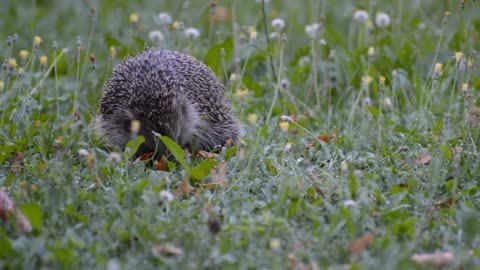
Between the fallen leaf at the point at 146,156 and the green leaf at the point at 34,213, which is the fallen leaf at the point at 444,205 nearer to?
the fallen leaf at the point at 146,156

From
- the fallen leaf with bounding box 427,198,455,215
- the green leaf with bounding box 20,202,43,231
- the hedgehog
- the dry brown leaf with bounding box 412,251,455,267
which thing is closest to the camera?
the dry brown leaf with bounding box 412,251,455,267

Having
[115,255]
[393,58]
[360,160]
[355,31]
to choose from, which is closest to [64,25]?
[355,31]

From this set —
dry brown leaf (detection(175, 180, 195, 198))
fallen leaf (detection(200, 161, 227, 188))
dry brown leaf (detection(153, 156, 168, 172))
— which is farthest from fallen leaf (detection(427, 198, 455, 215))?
dry brown leaf (detection(153, 156, 168, 172))

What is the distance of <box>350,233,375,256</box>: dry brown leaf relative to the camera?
4.20 metres

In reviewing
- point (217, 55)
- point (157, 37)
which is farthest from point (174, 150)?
point (157, 37)

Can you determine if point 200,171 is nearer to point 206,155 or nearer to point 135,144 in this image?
point 135,144

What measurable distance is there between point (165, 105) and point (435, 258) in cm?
250

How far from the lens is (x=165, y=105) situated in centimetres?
594

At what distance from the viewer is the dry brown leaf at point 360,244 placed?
4199mm

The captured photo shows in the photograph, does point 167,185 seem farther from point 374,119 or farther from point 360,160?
point 374,119

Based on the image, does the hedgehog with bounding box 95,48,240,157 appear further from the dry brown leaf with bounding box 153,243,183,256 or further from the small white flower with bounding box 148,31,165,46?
the dry brown leaf with bounding box 153,243,183,256

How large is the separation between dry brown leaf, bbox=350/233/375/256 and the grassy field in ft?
0.09

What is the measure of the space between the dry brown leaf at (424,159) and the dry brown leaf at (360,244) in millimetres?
1600

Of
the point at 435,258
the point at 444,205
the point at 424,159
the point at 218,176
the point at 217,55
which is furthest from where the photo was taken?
the point at 217,55
